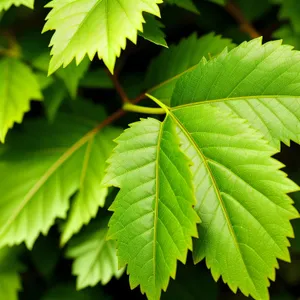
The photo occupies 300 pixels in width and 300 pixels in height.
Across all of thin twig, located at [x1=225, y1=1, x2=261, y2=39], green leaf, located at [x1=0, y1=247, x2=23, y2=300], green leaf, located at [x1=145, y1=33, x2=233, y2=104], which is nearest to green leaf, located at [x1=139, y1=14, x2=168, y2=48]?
green leaf, located at [x1=145, y1=33, x2=233, y2=104]

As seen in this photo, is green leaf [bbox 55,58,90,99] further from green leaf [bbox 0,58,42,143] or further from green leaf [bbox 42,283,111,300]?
green leaf [bbox 42,283,111,300]

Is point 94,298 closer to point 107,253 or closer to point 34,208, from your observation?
point 107,253

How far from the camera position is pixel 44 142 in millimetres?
1020

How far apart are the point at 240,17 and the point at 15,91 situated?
0.59m

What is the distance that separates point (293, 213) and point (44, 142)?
2.08 ft

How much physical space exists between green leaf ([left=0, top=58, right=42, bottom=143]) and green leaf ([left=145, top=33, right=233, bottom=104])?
Answer: 0.86 ft

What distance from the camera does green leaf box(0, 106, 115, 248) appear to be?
3.10ft

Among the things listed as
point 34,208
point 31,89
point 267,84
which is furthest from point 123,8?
point 34,208

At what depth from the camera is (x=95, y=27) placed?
0.66m

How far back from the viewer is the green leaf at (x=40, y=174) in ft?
3.10

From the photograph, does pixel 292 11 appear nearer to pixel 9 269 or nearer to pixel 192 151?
pixel 192 151

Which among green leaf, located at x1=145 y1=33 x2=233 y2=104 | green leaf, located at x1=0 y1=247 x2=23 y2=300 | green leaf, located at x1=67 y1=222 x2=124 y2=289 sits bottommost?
green leaf, located at x1=67 y1=222 x2=124 y2=289

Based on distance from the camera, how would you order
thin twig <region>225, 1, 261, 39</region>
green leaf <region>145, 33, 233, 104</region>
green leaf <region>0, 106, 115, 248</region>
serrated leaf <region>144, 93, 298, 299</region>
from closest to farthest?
serrated leaf <region>144, 93, 298, 299</region>, green leaf <region>145, 33, 233, 104</region>, green leaf <region>0, 106, 115, 248</region>, thin twig <region>225, 1, 261, 39</region>

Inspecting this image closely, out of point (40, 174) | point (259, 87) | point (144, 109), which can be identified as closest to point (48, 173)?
point (40, 174)
